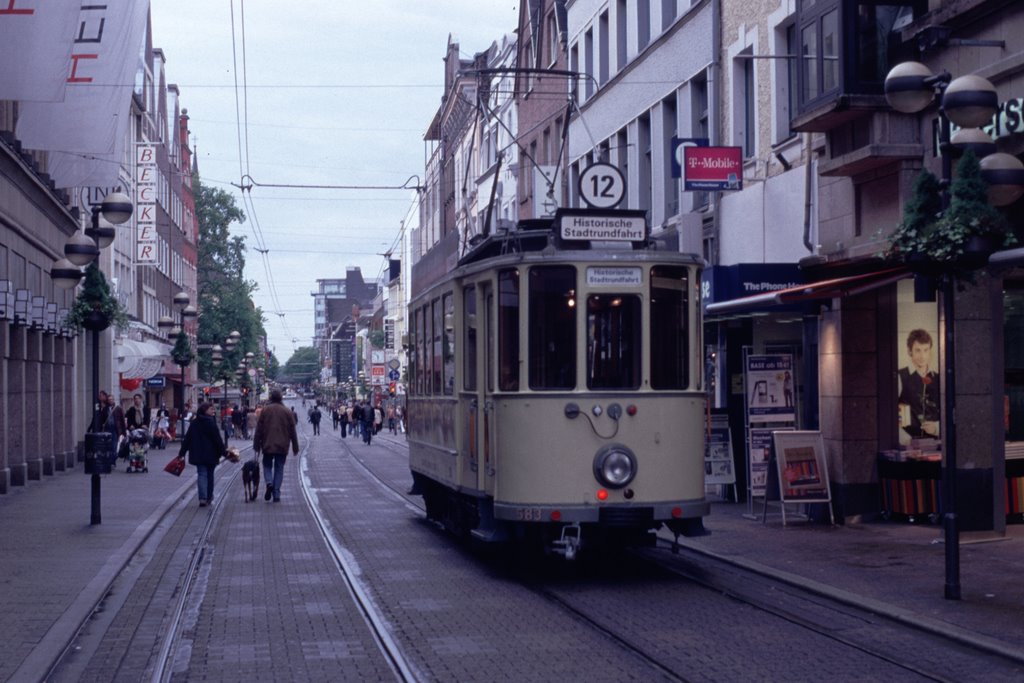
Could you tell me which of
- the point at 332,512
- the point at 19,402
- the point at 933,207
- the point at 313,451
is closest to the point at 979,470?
the point at 933,207

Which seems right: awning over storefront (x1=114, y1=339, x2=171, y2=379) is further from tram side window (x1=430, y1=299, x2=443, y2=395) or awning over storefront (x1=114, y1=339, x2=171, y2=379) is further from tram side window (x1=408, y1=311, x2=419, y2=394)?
tram side window (x1=430, y1=299, x2=443, y2=395)

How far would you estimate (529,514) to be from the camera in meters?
13.0

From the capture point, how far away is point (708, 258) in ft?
85.7

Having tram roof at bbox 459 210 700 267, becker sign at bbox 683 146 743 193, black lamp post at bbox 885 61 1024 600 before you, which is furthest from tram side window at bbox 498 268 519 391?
becker sign at bbox 683 146 743 193

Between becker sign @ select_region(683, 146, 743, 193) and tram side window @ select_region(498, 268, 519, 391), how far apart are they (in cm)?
980

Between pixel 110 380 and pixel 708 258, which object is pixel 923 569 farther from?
pixel 110 380

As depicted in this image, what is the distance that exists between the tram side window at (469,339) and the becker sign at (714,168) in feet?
28.7

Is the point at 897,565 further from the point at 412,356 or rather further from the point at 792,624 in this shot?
the point at 412,356

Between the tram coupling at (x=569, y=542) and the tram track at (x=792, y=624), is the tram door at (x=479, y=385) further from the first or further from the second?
the tram track at (x=792, y=624)

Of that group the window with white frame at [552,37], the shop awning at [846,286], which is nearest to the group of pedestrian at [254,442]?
the shop awning at [846,286]

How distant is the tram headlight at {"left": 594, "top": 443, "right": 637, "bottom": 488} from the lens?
12953mm

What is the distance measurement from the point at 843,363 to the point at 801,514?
2261 mm

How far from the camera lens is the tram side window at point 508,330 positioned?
13.2 meters

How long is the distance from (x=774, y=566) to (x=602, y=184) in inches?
269
